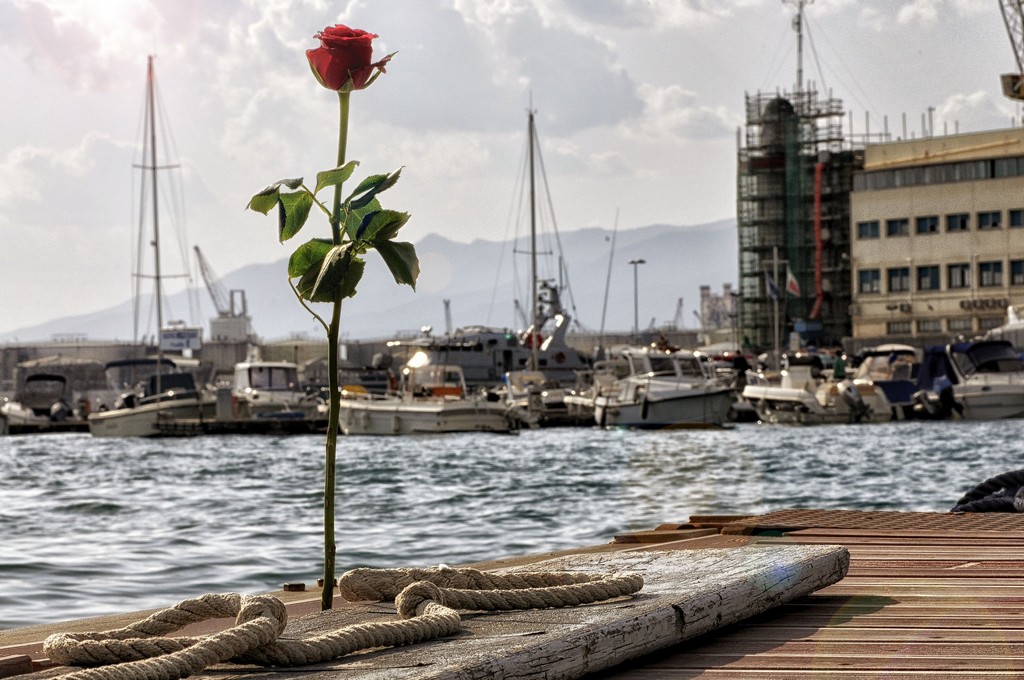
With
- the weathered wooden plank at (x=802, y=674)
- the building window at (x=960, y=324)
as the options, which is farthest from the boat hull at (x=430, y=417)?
the building window at (x=960, y=324)

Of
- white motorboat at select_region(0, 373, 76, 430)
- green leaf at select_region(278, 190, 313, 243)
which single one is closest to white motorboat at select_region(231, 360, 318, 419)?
white motorboat at select_region(0, 373, 76, 430)

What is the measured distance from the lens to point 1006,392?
164 feet

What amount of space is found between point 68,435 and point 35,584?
47774 millimetres

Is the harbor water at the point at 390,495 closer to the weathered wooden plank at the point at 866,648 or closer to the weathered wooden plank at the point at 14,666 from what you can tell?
the weathered wooden plank at the point at 14,666

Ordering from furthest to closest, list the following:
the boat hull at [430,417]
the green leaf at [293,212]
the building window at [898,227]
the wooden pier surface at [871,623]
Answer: the building window at [898,227] → the boat hull at [430,417] → the green leaf at [293,212] → the wooden pier surface at [871,623]

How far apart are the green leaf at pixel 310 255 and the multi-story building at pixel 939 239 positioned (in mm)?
81365

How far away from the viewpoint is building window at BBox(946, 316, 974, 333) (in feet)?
273

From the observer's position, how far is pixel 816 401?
5125 centimetres

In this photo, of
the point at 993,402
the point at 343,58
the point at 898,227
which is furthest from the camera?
the point at 898,227

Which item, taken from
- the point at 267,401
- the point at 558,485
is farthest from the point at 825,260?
the point at 558,485

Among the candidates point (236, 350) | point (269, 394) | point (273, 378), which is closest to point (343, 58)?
point (269, 394)

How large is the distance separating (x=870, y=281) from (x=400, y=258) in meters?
88.4

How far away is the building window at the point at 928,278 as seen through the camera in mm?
86250

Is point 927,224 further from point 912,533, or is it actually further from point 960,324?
point 912,533
